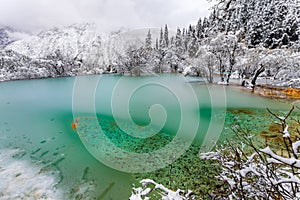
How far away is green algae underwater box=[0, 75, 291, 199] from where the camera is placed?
3.52 metres

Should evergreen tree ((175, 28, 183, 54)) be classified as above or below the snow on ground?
above

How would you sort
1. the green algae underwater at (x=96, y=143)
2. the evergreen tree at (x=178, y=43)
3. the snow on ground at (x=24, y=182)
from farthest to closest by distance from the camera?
the evergreen tree at (x=178, y=43) < the green algae underwater at (x=96, y=143) < the snow on ground at (x=24, y=182)

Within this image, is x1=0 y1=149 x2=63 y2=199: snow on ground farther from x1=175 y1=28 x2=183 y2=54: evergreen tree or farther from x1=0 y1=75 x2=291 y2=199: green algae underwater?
x1=175 y1=28 x2=183 y2=54: evergreen tree

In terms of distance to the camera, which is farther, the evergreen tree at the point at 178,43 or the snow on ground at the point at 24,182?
the evergreen tree at the point at 178,43

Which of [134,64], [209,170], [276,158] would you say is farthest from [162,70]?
[276,158]

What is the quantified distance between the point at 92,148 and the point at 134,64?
96.6ft

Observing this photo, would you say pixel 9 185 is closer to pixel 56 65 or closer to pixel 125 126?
Result: pixel 125 126

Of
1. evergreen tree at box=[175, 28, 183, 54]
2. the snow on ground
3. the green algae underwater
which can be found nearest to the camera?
the snow on ground

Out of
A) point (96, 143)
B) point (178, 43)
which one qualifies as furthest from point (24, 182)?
point (178, 43)

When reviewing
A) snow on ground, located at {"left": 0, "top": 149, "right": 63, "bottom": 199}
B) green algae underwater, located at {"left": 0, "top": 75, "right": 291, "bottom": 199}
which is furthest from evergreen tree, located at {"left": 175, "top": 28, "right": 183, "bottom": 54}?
snow on ground, located at {"left": 0, "top": 149, "right": 63, "bottom": 199}

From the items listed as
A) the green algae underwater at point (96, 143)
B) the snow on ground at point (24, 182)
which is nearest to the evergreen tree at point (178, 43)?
the green algae underwater at point (96, 143)

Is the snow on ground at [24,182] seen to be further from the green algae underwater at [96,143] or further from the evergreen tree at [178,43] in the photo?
the evergreen tree at [178,43]

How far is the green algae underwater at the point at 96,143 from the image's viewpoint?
3.52 m

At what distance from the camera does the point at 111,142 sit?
223 inches
